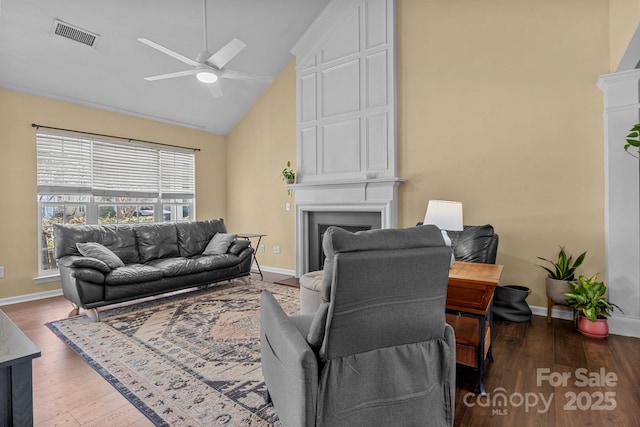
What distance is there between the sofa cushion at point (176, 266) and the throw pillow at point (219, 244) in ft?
1.60

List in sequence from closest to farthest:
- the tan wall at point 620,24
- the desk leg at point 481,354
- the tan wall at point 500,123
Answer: the desk leg at point 481,354 → the tan wall at point 620,24 → the tan wall at point 500,123

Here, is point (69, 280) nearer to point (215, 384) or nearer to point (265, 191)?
point (215, 384)

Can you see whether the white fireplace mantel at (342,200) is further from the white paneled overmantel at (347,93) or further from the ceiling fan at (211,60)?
the ceiling fan at (211,60)

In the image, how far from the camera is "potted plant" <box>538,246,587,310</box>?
310 cm

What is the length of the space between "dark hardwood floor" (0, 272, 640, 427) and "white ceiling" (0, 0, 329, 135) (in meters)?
3.16

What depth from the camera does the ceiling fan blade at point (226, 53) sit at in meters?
3.07

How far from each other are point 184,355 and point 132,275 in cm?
147

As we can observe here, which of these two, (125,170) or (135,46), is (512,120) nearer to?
(135,46)

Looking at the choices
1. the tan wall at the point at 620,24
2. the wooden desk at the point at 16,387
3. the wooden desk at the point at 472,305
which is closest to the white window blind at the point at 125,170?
the wooden desk at the point at 16,387

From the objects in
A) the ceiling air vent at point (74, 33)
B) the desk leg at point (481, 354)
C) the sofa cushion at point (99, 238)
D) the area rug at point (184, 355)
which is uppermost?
the ceiling air vent at point (74, 33)

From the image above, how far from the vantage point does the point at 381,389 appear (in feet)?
4.56

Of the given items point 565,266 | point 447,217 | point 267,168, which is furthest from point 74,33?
point 565,266

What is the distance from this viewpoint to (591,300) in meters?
2.84

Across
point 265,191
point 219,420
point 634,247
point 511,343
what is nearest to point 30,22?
point 265,191
